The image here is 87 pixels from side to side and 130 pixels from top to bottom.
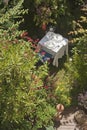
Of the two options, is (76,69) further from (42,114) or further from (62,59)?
(42,114)

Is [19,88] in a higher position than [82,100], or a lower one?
higher

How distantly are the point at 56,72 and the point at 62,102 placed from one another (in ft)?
2.82

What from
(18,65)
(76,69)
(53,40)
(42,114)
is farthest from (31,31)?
(18,65)

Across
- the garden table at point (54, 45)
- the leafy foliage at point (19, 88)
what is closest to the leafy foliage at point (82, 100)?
the leafy foliage at point (19, 88)

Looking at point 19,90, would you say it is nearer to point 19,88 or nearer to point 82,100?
point 19,88

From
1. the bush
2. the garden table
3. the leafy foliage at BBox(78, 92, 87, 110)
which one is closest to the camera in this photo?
the bush

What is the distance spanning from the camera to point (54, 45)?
304 inches

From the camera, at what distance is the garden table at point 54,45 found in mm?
7652

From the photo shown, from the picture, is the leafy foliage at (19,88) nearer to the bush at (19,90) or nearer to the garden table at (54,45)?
the bush at (19,90)

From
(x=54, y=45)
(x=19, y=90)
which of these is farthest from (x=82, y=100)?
(x=19, y=90)

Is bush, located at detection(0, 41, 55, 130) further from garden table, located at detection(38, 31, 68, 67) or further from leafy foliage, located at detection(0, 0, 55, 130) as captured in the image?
garden table, located at detection(38, 31, 68, 67)

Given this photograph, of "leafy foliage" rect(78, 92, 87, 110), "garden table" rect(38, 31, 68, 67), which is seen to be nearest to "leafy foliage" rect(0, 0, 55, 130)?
"leafy foliage" rect(78, 92, 87, 110)

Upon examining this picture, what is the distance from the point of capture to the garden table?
765 centimetres

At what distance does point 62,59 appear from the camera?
26.6 feet
